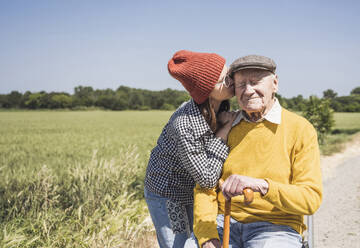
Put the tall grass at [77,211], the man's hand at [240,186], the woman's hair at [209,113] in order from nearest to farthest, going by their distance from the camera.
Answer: the man's hand at [240,186] < the woman's hair at [209,113] < the tall grass at [77,211]

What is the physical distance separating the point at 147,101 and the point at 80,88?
117 ft

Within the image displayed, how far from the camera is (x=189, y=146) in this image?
5.95ft

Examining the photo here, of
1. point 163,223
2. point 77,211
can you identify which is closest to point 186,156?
point 163,223

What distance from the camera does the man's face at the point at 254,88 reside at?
5.87 ft

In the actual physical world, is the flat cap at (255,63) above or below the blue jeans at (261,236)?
above

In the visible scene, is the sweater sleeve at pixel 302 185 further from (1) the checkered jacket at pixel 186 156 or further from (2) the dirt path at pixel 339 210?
(2) the dirt path at pixel 339 210

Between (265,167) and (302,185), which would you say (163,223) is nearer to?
(265,167)

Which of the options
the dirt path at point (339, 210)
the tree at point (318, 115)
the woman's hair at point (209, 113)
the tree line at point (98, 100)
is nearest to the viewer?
the woman's hair at point (209, 113)

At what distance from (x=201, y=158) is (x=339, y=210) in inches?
181

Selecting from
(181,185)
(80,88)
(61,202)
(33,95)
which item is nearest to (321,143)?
(61,202)

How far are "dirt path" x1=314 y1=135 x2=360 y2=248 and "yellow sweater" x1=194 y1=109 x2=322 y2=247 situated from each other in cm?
287

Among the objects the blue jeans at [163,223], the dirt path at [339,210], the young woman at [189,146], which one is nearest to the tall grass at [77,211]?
the dirt path at [339,210]

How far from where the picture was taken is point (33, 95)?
74438 mm

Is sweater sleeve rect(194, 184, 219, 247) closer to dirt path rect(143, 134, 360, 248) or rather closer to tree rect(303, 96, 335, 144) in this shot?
dirt path rect(143, 134, 360, 248)
